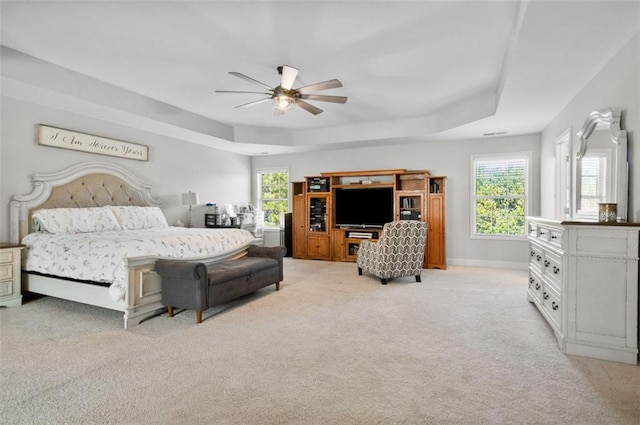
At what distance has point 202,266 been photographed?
3.24m

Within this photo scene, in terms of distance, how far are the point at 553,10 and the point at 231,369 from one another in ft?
10.9

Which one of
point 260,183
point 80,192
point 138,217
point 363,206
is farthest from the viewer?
point 260,183

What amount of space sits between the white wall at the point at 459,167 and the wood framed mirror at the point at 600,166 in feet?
7.98

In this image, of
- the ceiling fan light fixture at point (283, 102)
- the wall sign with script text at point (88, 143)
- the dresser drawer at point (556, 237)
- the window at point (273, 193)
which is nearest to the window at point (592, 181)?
the dresser drawer at point (556, 237)

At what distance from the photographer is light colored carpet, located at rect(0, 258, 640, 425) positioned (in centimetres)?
184

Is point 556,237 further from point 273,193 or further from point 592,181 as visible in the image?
point 273,193

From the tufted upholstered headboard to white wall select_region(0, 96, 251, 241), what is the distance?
0.09 metres

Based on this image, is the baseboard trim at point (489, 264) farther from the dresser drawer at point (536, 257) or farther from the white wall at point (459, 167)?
the dresser drawer at point (536, 257)

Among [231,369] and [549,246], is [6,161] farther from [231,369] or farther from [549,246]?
[549,246]

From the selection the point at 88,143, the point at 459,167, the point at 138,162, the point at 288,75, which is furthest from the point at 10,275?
the point at 459,167

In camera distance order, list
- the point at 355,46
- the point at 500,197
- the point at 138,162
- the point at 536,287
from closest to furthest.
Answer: the point at 355,46, the point at 536,287, the point at 138,162, the point at 500,197

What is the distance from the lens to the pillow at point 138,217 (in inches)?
189

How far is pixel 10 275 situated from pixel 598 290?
19.0ft

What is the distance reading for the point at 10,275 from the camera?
12.5 feet
